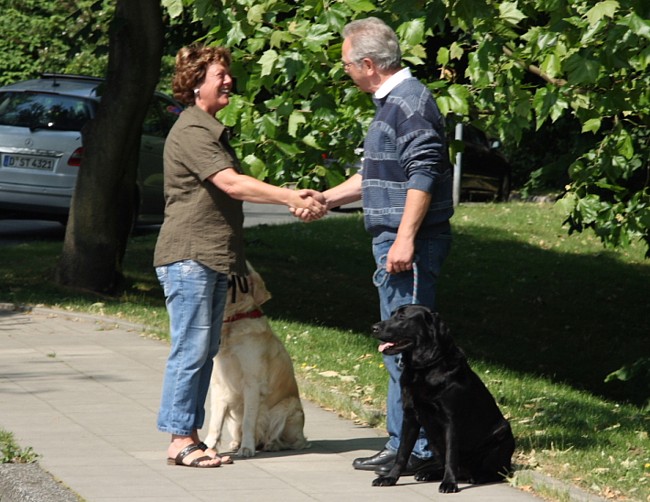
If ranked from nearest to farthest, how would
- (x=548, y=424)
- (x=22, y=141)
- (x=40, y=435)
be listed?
A: (x=40, y=435)
(x=548, y=424)
(x=22, y=141)

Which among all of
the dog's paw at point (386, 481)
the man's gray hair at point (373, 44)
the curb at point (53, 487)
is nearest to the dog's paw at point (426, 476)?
the dog's paw at point (386, 481)

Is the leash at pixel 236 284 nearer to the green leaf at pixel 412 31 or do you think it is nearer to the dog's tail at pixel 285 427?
the dog's tail at pixel 285 427

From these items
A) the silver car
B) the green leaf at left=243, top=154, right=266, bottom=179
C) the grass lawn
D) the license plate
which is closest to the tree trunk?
the grass lawn

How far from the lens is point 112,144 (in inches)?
477

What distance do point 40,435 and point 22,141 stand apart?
9452 mm

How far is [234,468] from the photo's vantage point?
6.12 m

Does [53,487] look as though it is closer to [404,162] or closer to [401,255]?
[401,255]

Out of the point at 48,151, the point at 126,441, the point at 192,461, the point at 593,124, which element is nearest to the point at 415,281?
the point at 192,461

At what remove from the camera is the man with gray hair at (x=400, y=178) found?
5.77 meters

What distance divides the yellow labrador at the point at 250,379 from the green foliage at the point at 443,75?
5.74 ft

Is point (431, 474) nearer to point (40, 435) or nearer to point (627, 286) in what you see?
point (40, 435)

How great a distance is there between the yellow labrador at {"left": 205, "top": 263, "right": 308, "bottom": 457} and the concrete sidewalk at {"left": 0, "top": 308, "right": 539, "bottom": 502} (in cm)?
17

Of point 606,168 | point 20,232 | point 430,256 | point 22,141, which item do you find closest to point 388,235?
point 430,256

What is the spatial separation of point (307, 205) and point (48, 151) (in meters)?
10.1
